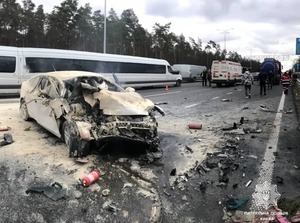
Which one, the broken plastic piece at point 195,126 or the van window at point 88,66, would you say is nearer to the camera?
the broken plastic piece at point 195,126

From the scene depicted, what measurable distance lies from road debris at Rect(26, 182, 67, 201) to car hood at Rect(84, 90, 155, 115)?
190cm

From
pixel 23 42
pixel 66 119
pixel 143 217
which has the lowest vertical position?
pixel 143 217

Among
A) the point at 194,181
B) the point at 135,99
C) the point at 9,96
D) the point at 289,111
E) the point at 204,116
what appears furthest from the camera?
the point at 9,96

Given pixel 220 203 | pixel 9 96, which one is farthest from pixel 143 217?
pixel 9 96

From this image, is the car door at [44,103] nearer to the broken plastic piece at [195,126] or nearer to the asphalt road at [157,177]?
the asphalt road at [157,177]

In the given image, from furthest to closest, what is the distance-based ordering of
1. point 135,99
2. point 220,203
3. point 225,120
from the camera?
1. point 225,120
2. point 135,99
3. point 220,203

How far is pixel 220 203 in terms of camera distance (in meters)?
5.04

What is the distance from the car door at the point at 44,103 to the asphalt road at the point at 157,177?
0.32 metres

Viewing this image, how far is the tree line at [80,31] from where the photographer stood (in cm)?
4489

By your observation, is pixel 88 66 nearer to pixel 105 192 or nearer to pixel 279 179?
pixel 105 192

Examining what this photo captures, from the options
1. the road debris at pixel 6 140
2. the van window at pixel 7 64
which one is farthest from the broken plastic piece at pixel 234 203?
the van window at pixel 7 64

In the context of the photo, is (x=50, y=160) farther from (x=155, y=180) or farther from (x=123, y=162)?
(x=155, y=180)

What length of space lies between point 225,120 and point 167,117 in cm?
180

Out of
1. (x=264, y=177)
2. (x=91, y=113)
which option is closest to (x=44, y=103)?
(x=91, y=113)
